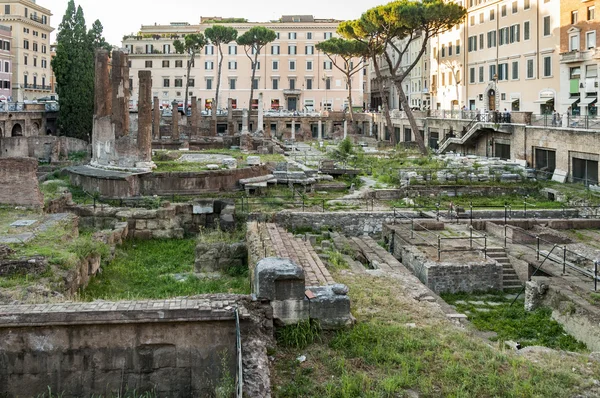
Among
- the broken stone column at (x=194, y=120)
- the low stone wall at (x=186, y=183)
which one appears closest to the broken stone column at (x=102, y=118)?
the low stone wall at (x=186, y=183)

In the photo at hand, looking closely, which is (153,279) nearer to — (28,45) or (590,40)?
(590,40)

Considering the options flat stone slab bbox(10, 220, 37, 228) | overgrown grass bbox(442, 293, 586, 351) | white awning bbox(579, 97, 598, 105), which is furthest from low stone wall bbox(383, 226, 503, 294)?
white awning bbox(579, 97, 598, 105)

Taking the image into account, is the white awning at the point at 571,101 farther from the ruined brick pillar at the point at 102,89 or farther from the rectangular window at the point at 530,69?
the ruined brick pillar at the point at 102,89

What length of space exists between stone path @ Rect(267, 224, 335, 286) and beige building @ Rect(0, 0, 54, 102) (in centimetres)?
5949

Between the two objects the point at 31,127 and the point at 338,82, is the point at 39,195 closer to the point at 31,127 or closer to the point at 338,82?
the point at 31,127

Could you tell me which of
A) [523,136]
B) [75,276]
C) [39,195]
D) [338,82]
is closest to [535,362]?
[75,276]

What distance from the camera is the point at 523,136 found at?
3812 cm

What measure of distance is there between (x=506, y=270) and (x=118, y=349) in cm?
1174

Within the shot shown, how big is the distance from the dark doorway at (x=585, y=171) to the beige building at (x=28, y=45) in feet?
188

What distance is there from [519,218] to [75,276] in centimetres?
1568

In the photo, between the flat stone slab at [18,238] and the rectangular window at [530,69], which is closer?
the flat stone slab at [18,238]

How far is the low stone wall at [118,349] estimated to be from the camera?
9641mm

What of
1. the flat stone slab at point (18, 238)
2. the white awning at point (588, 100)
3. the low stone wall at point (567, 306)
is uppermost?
the white awning at point (588, 100)

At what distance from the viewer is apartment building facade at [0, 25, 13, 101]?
2633 inches
